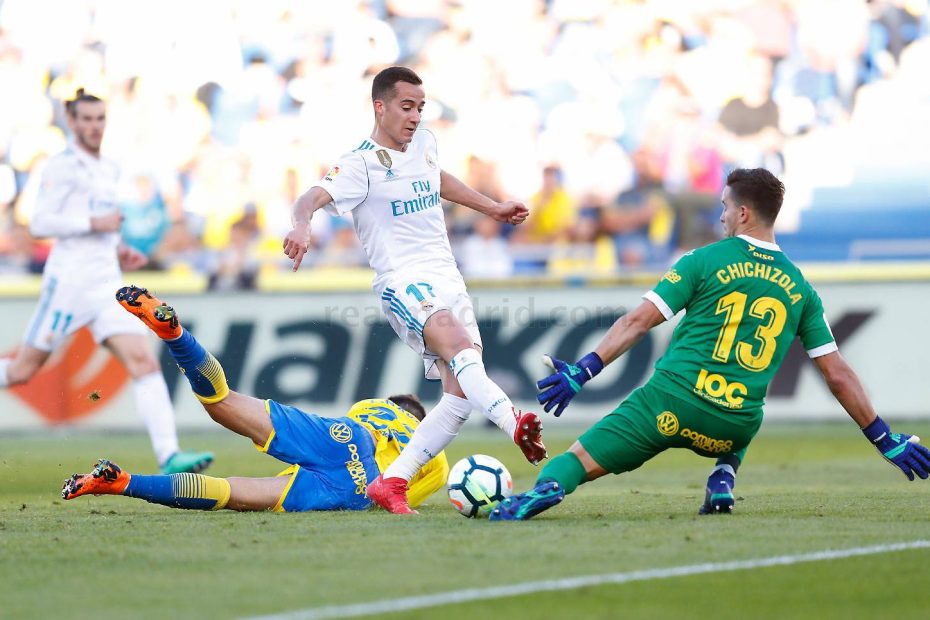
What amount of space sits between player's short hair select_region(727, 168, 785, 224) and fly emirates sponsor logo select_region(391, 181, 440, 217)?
160 centimetres

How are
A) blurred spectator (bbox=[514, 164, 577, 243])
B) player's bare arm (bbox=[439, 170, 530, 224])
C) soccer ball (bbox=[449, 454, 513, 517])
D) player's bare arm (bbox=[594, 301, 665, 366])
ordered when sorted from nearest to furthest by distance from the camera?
player's bare arm (bbox=[594, 301, 665, 366]), soccer ball (bbox=[449, 454, 513, 517]), player's bare arm (bbox=[439, 170, 530, 224]), blurred spectator (bbox=[514, 164, 577, 243])

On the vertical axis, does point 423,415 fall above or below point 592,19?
below

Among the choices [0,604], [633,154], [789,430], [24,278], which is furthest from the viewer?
[633,154]

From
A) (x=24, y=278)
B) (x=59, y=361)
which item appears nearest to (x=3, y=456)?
(x=59, y=361)

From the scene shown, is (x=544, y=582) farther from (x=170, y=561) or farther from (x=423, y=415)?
(x=423, y=415)

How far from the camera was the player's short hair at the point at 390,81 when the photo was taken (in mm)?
6730

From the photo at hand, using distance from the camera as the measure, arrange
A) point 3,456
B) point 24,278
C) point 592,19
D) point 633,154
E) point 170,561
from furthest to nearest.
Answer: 1. point 592,19
2. point 633,154
3. point 24,278
4. point 3,456
5. point 170,561

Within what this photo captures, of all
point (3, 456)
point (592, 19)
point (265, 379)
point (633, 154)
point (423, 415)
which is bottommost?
point (3, 456)

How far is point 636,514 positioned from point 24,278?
10288 millimetres

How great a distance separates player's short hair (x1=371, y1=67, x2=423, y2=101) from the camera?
6.73 metres

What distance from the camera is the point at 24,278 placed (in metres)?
14.9

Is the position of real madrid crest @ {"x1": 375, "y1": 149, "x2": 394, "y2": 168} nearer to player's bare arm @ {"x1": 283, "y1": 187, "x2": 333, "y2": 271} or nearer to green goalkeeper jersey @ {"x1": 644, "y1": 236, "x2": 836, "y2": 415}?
player's bare arm @ {"x1": 283, "y1": 187, "x2": 333, "y2": 271}

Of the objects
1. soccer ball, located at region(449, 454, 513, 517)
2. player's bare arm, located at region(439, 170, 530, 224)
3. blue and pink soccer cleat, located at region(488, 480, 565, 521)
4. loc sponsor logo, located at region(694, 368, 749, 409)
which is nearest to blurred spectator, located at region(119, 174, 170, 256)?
player's bare arm, located at region(439, 170, 530, 224)
